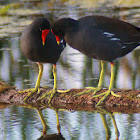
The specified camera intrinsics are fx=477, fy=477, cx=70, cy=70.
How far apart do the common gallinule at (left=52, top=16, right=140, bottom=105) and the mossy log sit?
107 mm

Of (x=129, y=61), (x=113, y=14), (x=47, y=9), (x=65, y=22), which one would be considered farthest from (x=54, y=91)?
(x=47, y=9)

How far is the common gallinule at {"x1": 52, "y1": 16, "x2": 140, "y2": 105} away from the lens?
4.96 m

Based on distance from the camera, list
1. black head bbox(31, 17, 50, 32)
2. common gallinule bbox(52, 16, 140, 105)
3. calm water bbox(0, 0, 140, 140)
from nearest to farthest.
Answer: calm water bbox(0, 0, 140, 140), common gallinule bbox(52, 16, 140, 105), black head bbox(31, 17, 50, 32)

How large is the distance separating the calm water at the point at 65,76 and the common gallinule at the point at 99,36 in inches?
26.1

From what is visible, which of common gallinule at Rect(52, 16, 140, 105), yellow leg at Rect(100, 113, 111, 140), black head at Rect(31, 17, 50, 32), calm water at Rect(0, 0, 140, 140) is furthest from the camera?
black head at Rect(31, 17, 50, 32)

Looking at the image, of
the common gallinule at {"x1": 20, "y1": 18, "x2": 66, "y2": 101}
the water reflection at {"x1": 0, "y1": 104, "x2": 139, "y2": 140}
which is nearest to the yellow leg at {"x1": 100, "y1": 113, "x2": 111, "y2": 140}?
the water reflection at {"x1": 0, "y1": 104, "x2": 139, "y2": 140}

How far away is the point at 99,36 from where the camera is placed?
502cm

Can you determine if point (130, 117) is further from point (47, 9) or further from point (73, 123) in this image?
point (47, 9)

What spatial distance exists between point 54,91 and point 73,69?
54.5 inches

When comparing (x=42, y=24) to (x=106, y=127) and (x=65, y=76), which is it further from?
(x=106, y=127)

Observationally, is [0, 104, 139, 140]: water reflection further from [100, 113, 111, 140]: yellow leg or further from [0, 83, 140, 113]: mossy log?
[0, 83, 140, 113]: mossy log

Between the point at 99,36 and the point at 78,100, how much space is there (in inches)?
29.5

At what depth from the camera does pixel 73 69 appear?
676cm

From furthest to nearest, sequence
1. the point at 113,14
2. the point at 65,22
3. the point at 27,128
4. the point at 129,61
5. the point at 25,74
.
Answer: the point at 113,14, the point at 129,61, the point at 25,74, the point at 65,22, the point at 27,128
